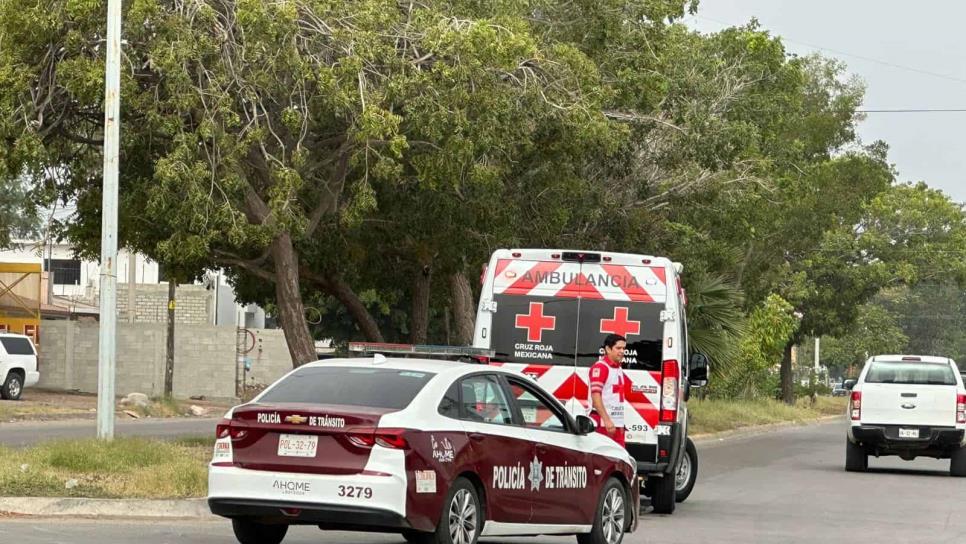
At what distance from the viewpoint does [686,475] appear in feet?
60.5

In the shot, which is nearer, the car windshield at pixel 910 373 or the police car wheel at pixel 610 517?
the police car wheel at pixel 610 517

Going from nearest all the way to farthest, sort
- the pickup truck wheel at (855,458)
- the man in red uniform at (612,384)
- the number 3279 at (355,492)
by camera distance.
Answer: the number 3279 at (355,492)
the man in red uniform at (612,384)
the pickup truck wheel at (855,458)

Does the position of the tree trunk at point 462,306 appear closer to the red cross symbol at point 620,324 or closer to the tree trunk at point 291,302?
the tree trunk at point 291,302

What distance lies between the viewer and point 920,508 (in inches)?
723

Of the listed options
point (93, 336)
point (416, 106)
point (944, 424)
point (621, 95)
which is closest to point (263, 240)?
point (416, 106)

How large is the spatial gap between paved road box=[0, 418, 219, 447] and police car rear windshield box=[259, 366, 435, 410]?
13.3m

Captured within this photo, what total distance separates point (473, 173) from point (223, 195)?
3.79 m

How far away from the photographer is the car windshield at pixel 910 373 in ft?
80.0

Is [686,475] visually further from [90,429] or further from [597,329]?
[90,429]

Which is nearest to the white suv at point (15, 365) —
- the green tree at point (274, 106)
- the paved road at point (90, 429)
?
the paved road at point (90, 429)

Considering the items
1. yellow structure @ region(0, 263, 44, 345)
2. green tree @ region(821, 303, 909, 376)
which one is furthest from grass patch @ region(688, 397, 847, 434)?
green tree @ region(821, 303, 909, 376)

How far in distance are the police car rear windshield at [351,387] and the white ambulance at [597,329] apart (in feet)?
16.8

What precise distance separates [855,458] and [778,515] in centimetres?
854

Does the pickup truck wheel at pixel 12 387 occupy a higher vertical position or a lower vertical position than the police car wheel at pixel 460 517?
lower
